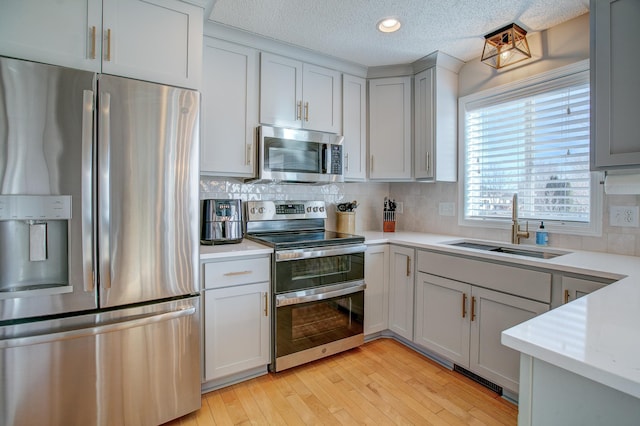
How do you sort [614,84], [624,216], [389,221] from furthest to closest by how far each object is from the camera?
[389,221] < [624,216] < [614,84]

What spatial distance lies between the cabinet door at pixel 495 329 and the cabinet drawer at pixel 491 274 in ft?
0.15

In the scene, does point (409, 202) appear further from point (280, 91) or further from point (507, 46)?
point (280, 91)

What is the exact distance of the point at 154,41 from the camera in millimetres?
1651

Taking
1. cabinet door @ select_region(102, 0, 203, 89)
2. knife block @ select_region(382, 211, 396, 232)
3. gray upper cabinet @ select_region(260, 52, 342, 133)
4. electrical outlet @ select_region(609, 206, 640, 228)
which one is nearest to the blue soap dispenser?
electrical outlet @ select_region(609, 206, 640, 228)

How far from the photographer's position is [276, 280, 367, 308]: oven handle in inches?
81.1

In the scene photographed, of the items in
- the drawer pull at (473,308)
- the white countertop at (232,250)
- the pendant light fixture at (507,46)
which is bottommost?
the drawer pull at (473,308)

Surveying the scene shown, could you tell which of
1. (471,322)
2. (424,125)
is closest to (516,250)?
(471,322)

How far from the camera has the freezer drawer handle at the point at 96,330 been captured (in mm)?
1307

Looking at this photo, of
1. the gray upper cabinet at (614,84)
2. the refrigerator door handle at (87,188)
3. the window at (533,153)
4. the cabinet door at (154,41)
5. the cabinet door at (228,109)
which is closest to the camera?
the gray upper cabinet at (614,84)

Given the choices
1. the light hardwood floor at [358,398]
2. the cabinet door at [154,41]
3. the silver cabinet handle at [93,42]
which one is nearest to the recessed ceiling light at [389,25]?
the cabinet door at [154,41]

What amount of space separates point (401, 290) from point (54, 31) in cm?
262

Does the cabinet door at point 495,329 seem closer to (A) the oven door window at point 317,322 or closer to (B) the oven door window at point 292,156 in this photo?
(A) the oven door window at point 317,322

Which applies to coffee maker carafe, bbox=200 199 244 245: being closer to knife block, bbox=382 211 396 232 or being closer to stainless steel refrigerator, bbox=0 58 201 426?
stainless steel refrigerator, bbox=0 58 201 426

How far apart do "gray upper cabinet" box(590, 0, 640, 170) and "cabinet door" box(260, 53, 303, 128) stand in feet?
5.84
